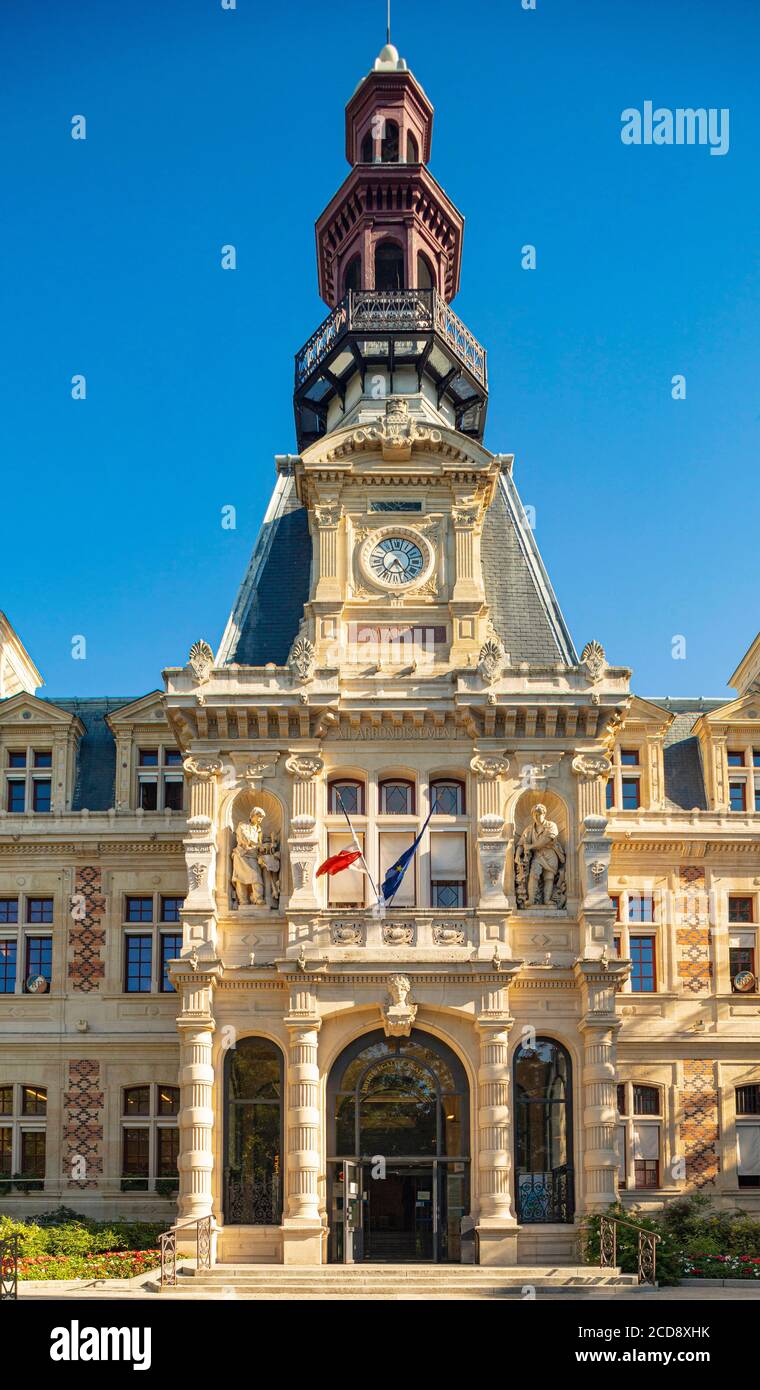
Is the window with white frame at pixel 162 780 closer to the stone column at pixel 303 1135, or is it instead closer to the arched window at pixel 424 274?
the stone column at pixel 303 1135

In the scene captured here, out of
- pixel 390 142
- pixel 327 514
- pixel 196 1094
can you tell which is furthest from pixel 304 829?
pixel 390 142

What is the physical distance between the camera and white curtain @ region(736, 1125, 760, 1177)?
50.2 metres

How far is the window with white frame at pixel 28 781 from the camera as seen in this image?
5400 cm

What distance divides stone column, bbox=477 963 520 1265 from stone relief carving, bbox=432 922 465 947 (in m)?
1.44

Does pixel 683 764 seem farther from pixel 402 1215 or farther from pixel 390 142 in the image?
pixel 390 142

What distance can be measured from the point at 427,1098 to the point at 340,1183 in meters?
2.96

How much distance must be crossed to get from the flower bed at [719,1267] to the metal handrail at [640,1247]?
3.25ft

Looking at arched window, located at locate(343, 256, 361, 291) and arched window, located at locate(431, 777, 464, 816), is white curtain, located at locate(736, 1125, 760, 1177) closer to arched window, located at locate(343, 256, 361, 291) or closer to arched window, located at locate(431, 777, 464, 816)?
arched window, located at locate(431, 777, 464, 816)

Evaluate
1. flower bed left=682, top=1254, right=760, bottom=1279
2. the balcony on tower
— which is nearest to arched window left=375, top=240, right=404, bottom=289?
the balcony on tower

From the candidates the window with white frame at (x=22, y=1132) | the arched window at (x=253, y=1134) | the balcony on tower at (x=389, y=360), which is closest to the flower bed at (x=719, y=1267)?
the arched window at (x=253, y=1134)

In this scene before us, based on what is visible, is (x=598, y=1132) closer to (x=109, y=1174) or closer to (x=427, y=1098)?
(x=427, y=1098)

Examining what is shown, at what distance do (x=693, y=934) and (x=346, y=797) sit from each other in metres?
11.6

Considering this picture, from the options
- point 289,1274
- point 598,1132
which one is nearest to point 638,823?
point 598,1132

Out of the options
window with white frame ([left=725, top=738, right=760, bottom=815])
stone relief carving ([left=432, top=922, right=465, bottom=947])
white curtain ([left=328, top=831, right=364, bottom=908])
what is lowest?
stone relief carving ([left=432, top=922, right=465, bottom=947])
